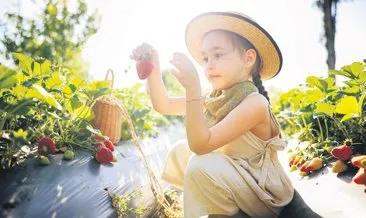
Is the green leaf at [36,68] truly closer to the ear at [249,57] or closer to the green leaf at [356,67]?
the ear at [249,57]

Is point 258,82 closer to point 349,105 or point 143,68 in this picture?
point 349,105

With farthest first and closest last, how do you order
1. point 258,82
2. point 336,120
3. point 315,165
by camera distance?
point 336,120 < point 315,165 < point 258,82

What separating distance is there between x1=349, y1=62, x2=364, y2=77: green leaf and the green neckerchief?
0.72m

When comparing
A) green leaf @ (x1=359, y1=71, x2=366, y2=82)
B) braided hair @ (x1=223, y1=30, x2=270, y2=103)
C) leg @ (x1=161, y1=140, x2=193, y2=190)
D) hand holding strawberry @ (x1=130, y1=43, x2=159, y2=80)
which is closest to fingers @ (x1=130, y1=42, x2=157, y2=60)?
hand holding strawberry @ (x1=130, y1=43, x2=159, y2=80)

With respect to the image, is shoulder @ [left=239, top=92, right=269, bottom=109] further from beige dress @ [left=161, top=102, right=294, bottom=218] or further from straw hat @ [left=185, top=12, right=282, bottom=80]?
straw hat @ [left=185, top=12, right=282, bottom=80]

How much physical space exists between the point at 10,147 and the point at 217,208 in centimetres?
98

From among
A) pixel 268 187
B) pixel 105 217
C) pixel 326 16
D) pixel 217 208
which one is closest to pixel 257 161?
pixel 268 187

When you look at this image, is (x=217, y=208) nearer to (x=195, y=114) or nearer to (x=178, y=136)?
(x=195, y=114)

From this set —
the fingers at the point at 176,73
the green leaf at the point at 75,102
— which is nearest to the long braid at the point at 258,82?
the fingers at the point at 176,73

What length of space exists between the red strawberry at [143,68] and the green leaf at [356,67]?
1187 millimetres

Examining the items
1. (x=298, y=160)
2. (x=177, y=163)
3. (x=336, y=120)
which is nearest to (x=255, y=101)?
(x=177, y=163)

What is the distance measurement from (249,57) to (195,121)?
1.79 ft

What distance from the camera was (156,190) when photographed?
220 centimetres

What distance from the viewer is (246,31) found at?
1639 millimetres
